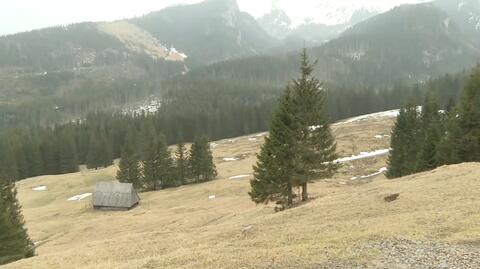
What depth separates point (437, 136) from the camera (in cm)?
5819

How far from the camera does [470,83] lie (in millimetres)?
54406

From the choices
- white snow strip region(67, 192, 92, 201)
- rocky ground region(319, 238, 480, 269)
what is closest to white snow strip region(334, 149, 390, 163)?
white snow strip region(67, 192, 92, 201)

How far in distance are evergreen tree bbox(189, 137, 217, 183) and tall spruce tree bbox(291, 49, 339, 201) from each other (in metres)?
52.8

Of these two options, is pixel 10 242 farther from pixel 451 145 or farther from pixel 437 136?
pixel 437 136

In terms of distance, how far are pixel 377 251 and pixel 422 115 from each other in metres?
55.7

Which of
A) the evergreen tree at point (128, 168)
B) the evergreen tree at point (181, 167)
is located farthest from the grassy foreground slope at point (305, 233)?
the evergreen tree at point (128, 168)

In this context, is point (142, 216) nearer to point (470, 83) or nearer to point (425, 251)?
point (470, 83)

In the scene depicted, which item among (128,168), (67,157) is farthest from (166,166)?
(67,157)

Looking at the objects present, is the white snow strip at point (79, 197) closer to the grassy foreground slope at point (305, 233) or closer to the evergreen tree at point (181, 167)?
the evergreen tree at point (181, 167)

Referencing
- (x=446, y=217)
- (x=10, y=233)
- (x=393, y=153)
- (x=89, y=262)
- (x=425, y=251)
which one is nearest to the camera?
(x=425, y=251)

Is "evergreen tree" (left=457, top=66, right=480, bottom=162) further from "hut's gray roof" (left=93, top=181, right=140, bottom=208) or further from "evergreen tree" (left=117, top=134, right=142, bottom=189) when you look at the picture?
"evergreen tree" (left=117, top=134, right=142, bottom=189)

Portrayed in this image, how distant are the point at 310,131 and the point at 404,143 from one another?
27.6m

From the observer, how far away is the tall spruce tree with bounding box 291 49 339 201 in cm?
4569

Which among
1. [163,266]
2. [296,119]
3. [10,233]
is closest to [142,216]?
[10,233]
